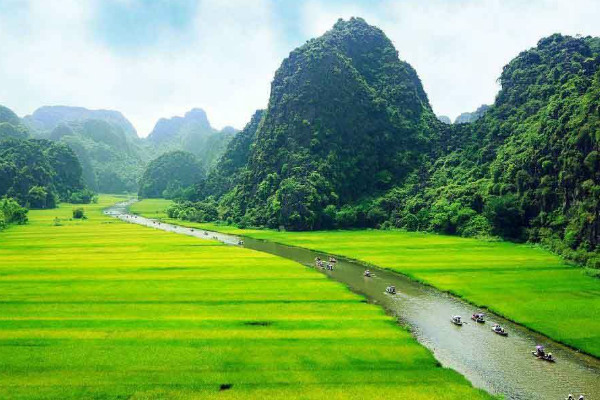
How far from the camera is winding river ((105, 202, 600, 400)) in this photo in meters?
24.0

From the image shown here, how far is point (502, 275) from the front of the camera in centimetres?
4891

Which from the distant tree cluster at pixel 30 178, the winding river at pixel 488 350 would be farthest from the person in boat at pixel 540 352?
the distant tree cluster at pixel 30 178

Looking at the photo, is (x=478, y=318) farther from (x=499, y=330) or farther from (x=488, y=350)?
(x=488, y=350)

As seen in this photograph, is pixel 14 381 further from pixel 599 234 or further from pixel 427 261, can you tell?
pixel 599 234

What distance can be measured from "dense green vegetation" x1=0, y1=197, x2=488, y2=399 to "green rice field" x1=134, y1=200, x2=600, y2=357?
10740 millimetres

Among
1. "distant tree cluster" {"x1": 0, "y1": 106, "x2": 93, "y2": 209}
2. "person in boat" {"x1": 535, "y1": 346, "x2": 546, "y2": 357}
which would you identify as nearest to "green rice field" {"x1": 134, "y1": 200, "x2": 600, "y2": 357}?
"person in boat" {"x1": 535, "y1": 346, "x2": 546, "y2": 357}

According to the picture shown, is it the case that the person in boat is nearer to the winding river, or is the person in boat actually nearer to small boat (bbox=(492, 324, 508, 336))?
the winding river

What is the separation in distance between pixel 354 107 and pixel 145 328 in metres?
112

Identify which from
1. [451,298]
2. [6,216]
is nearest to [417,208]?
[451,298]

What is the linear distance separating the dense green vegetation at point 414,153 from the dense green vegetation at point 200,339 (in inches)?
1424

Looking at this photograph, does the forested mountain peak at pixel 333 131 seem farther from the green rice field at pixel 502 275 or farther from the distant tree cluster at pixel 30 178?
the distant tree cluster at pixel 30 178

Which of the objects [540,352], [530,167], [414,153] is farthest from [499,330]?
[414,153]

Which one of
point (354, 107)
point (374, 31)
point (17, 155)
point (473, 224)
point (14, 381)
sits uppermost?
point (374, 31)

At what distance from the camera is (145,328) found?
101 feet
